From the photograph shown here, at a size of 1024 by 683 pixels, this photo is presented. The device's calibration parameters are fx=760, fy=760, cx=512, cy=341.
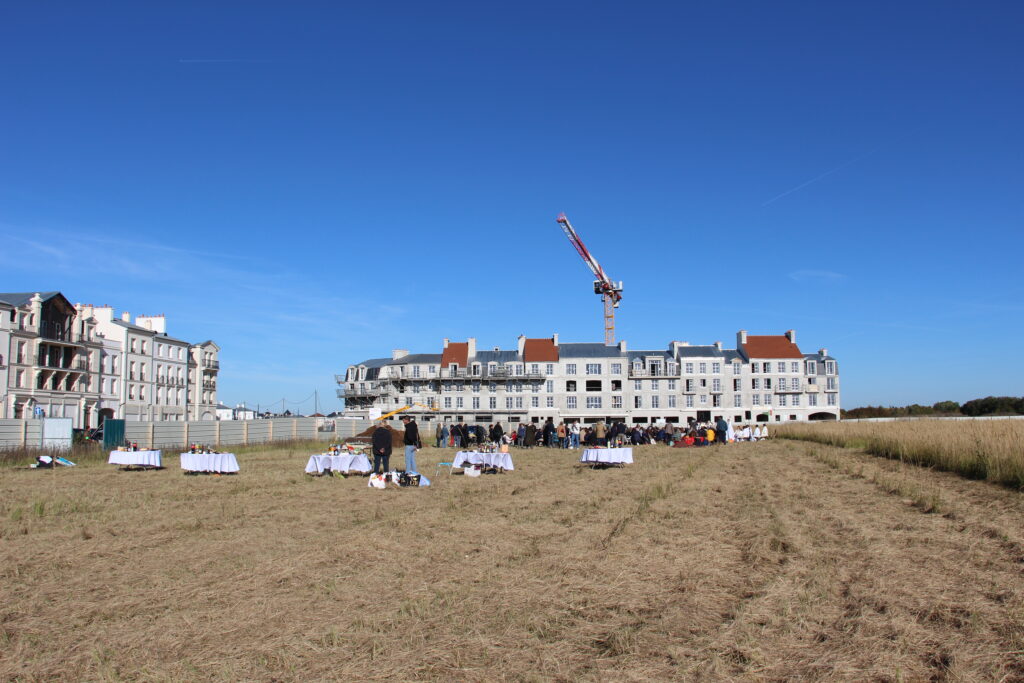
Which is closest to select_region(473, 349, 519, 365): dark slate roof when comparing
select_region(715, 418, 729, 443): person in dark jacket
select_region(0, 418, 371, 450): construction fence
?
select_region(0, 418, 371, 450): construction fence

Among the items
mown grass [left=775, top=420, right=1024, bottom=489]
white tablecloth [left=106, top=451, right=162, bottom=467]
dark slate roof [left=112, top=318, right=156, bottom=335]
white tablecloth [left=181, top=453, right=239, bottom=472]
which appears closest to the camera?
mown grass [left=775, top=420, right=1024, bottom=489]

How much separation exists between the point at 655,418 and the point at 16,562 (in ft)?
239

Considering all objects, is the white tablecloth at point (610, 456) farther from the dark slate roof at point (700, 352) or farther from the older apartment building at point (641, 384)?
the dark slate roof at point (700, 352)

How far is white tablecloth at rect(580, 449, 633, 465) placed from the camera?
71.6ft

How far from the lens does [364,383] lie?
83875mm

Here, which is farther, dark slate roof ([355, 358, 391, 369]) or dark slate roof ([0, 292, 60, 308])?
dark slate roof ([355, 358, 391, 369])

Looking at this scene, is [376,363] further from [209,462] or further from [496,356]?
[209,462]

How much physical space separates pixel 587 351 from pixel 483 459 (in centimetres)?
6008

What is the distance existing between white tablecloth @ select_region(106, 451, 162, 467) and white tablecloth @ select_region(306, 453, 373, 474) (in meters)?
5.74

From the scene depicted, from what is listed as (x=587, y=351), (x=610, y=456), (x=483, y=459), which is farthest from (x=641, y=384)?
(x=483, y=459)

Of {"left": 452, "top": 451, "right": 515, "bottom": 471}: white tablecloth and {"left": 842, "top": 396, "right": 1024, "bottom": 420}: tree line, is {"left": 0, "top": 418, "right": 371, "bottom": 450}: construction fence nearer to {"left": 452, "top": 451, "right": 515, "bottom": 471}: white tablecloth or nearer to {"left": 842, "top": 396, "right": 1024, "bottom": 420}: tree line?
{"left": 452, "top": 451, "right": 515, "bottom": 471}: white tablecloth

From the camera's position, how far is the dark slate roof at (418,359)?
82125mm

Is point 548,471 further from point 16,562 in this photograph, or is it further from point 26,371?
point 26,371

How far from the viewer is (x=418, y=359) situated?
271ft
